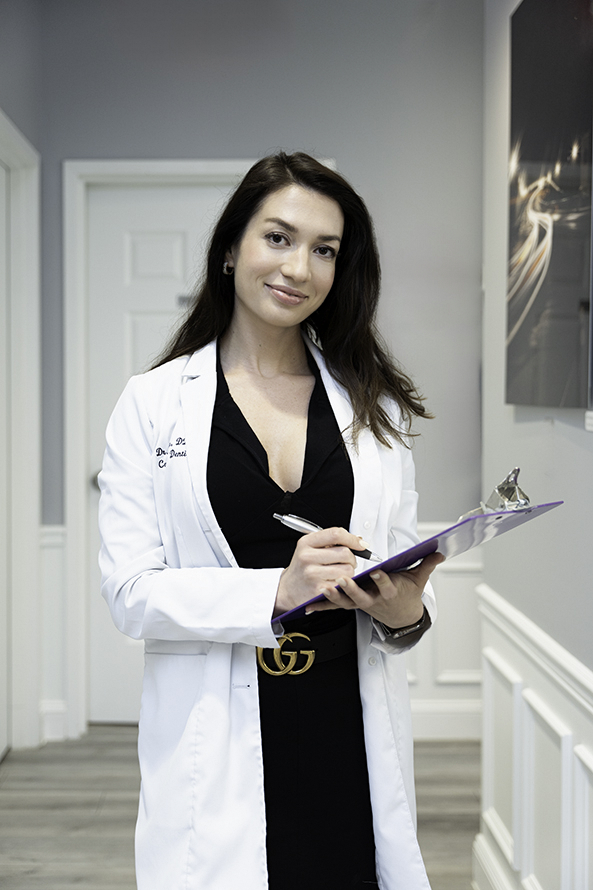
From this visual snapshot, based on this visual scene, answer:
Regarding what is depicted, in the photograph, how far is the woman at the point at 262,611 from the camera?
1.12 metres

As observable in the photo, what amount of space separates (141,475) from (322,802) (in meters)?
0.57

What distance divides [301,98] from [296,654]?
2562 mm

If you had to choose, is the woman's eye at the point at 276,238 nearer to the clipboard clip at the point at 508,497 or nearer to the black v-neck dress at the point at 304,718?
the black v-neck dress at the point at 304,718

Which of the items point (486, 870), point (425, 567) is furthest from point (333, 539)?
point (486, 870)

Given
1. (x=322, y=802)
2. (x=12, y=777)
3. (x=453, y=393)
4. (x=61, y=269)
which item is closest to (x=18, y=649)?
(x=12, y=777)

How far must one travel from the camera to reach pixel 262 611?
1069 millimetres

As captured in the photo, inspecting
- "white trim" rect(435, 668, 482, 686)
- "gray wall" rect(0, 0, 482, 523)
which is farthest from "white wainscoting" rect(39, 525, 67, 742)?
"white trim" rect(435, 668, 482, 686)

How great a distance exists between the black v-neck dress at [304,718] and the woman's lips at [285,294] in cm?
21

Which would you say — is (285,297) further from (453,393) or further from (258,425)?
(453,393)

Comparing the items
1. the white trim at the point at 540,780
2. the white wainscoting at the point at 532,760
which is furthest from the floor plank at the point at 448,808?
the white trim at the point at 540,780

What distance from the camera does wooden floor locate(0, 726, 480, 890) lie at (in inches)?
87.2

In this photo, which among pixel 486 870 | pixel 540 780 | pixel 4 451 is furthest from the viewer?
pixel 4 451

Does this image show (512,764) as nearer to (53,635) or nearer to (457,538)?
(457,538)

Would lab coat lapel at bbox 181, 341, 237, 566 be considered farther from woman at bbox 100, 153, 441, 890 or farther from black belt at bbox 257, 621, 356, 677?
black belt at bbox 257, 621, 356, 677
